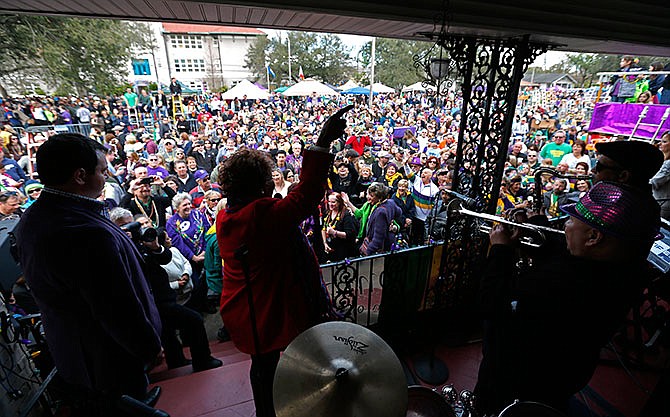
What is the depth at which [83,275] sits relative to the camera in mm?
1693

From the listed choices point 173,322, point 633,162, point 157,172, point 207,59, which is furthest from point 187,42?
point 633,162

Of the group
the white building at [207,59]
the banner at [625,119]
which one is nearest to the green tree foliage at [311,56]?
the white building at [207,59]

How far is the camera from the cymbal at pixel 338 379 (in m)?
1.32

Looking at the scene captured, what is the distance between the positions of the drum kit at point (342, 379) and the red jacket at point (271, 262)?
A: 51cm

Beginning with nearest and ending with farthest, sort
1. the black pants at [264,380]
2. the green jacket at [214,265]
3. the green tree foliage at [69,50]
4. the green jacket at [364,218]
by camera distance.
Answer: the black pants at [264,380], the green jacket at [214,265], the green jacket at [364,218], the green tree foliage at [69,50]

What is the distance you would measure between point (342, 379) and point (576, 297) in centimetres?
107

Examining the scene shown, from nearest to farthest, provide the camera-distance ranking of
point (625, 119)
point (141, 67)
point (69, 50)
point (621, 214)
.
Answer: point (621, 214) → point (625, 119) → point (69, 50) → point (141, 67)

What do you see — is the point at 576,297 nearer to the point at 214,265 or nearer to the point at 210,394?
the point at 210,394

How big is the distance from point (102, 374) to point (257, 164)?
1.53 meters

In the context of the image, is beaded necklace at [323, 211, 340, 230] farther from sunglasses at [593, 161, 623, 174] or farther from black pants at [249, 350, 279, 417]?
sunglasses at [593, 161, 623, 174]

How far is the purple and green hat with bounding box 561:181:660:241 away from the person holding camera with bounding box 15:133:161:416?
2.37 m

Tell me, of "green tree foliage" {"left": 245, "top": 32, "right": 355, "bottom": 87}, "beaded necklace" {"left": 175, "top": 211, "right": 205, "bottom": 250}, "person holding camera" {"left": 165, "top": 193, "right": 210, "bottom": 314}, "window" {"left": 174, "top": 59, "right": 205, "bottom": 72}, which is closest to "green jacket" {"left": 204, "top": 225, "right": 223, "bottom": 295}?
"person holding camera" {"left": 165, "top": 193, "right": 210, "bottom": 314}

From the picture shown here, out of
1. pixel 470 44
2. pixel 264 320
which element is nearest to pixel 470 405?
pixel 264 320

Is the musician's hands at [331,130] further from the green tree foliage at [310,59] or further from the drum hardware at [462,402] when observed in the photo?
the green tree foliage at [310,59]
